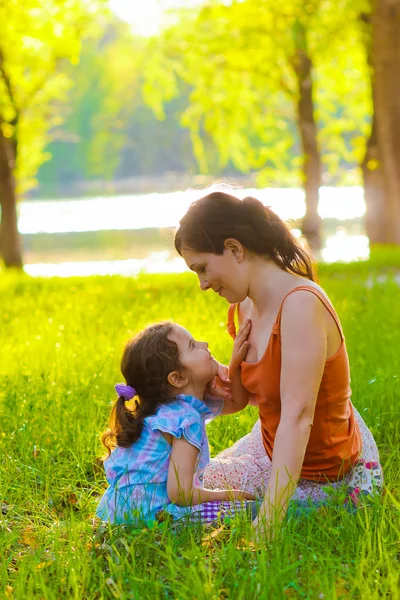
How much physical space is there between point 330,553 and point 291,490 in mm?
267

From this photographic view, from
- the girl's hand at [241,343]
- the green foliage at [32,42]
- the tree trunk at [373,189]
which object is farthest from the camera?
the tree trunk at [373,189]

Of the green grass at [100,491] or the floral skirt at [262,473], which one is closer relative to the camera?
the green grass at [100,491]

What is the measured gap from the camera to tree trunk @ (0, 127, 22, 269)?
14.9 metres

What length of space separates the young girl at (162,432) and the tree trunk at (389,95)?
1030cm

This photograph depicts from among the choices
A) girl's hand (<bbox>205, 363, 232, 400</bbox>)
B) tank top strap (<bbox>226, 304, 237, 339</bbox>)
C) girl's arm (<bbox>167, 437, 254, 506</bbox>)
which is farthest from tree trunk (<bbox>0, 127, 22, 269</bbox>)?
girl's arm (<bbox>167, 437, 254, 506</bbox>)

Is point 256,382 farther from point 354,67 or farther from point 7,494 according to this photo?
point 354,67

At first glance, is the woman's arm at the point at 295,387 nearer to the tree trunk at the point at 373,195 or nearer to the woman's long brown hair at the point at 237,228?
the woman's long brown hair at the point at 237,228

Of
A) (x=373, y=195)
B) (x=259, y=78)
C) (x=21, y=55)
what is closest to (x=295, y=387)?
(x=21, y=55)

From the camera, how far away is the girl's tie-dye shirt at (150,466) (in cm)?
325

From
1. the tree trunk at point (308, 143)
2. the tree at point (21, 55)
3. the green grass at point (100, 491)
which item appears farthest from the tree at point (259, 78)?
the green grass at point (100, 491)

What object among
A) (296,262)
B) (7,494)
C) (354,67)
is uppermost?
(354,67)

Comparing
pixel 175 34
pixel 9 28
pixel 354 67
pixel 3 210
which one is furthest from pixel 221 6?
pixel 3 210

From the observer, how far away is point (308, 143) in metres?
20.6

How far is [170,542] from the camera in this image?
2.97m
